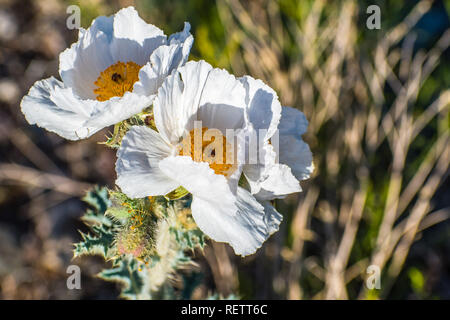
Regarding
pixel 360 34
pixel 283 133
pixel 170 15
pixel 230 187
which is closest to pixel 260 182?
pixel 230 187

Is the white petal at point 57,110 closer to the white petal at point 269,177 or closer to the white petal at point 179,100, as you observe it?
the white petal at point 179,100

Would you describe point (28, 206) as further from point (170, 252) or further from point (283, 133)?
point (283, 133)

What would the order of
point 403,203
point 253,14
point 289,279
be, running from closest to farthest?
point 289,279 < point 403,203 < point 253,14

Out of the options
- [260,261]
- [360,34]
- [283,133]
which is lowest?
[260,261]

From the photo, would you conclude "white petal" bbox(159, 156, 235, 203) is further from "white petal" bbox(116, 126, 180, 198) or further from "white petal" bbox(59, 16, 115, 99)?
"white petal" bbox(59, 16, 115, 99)

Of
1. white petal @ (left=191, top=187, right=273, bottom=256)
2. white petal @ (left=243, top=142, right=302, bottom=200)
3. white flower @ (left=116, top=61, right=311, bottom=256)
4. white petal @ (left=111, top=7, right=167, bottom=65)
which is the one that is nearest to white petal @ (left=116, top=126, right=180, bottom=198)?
white flower @ (left=116, top=61, right=311, bottom=256)

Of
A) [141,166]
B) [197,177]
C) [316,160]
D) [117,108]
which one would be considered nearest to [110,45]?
[117,108]

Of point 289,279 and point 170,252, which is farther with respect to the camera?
point 289,279
